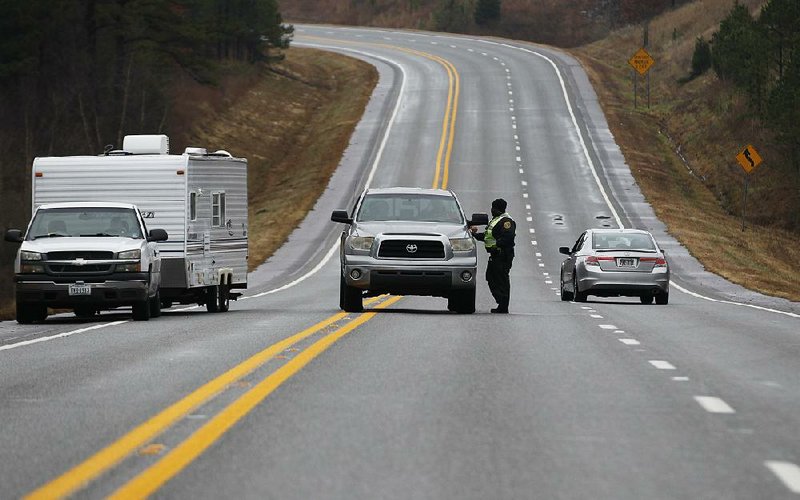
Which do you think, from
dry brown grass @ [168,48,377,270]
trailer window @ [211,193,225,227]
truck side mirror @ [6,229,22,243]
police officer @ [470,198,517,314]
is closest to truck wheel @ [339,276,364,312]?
police officer @ [470,198,517,314]

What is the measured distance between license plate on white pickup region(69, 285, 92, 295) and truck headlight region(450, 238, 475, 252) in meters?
5.56

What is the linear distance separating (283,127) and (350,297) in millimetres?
57304

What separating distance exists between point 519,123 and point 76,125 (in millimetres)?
22771

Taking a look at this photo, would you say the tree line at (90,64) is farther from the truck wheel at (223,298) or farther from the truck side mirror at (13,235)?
the truck side mirror at (13,235)

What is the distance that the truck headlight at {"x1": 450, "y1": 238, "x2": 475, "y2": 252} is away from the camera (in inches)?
951

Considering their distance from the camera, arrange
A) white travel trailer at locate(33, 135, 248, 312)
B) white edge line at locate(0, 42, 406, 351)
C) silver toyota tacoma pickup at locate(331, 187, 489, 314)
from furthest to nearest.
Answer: white travel trailer at locate(33, 135, 248, 312) < silver toyota tacoma pickup at locate(331, 187, 489, 314) < white edge line at locate(0, 42, 406, 351)

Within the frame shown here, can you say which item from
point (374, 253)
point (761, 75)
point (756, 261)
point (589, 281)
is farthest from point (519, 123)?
point (374, 253)

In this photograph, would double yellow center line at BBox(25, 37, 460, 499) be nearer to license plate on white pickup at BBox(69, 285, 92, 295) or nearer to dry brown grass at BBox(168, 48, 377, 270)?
license plate on white pickup at BBox(69, 285, 92, 295)

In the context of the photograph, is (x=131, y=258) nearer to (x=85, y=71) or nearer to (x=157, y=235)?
(x=157, y=235)

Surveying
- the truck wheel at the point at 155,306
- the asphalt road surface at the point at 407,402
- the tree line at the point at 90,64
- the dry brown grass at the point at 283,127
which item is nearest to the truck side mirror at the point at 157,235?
the truck wheel at the point at 155,306

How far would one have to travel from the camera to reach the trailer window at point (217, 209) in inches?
1050

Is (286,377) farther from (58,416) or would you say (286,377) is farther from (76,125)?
(76,125)

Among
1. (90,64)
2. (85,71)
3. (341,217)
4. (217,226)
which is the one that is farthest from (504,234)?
(90,64)

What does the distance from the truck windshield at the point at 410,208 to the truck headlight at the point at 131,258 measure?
13.0ft
